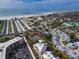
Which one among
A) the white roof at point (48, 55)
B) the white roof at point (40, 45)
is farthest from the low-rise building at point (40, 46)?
the white roof at point (48, 55)

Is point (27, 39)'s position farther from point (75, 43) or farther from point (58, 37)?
point (75, 43)

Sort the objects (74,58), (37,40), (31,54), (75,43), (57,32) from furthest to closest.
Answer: (57,32)
(37,40)
(75,43)
(31,54)
(74,58)

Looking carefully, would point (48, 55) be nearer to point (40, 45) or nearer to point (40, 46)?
point (40, 46)

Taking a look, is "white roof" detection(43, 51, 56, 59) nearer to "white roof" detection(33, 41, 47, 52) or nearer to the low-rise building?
the low-rise building

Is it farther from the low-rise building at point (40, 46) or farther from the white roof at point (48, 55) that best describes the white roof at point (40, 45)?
the white roof at point (48, 55)

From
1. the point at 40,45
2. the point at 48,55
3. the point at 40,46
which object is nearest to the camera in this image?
the point at 48,55

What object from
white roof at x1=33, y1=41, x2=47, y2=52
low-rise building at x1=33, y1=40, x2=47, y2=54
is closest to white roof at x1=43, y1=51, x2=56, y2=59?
low-rise building at x1=33, y1=40, x2=47, y2=54

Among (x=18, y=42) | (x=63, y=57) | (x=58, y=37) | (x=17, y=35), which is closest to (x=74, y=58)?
(x=63, y=57)

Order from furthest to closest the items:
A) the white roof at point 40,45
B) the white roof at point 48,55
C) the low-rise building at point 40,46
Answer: the white roof at point 40,45 < the low-rise building at point 40,46 < the white roof at point 48,55

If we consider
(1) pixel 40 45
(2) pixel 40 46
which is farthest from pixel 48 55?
(1) pixel 40 45

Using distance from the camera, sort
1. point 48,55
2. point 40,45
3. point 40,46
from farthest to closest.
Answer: point 40,45 < point 40,46 < point 48,55

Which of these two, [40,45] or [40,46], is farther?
[40,45]
